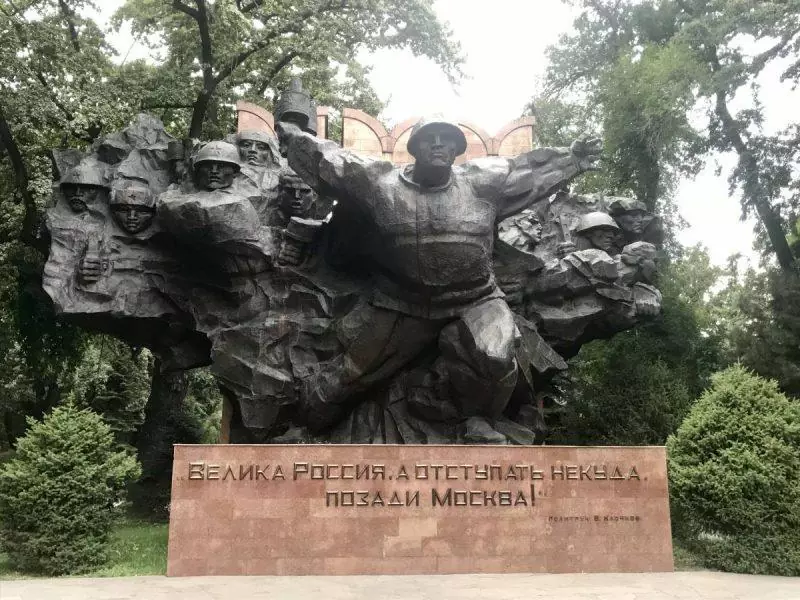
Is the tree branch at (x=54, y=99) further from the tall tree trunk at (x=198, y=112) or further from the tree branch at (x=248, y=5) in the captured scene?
the tree branch at (x=248, y=5)

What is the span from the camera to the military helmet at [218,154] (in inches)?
412

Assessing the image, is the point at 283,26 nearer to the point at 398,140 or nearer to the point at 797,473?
the point at 398,140

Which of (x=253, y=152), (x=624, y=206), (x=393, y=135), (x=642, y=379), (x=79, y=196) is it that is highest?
(x=393, y=135)

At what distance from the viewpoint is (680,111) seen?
637 inches

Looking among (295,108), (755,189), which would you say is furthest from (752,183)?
(295,108)

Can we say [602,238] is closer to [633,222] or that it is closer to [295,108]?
[633,222]

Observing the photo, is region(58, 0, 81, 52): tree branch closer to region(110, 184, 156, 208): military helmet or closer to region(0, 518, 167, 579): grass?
region(110, 184, 156, 208): military helmet

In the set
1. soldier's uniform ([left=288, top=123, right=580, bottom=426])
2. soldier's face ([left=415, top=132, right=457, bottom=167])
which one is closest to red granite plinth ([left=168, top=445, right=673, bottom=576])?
soldier's uniform ([left=288, top=123, right=580, bottom=426])

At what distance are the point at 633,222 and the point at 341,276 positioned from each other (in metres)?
5.39

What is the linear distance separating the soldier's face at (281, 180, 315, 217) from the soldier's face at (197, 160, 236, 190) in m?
0.86

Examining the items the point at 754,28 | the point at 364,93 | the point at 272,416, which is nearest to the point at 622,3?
the point at 754,28

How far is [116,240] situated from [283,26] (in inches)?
338

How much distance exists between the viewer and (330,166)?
8930mm

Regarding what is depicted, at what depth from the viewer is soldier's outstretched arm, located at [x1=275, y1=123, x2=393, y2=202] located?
8.95m
